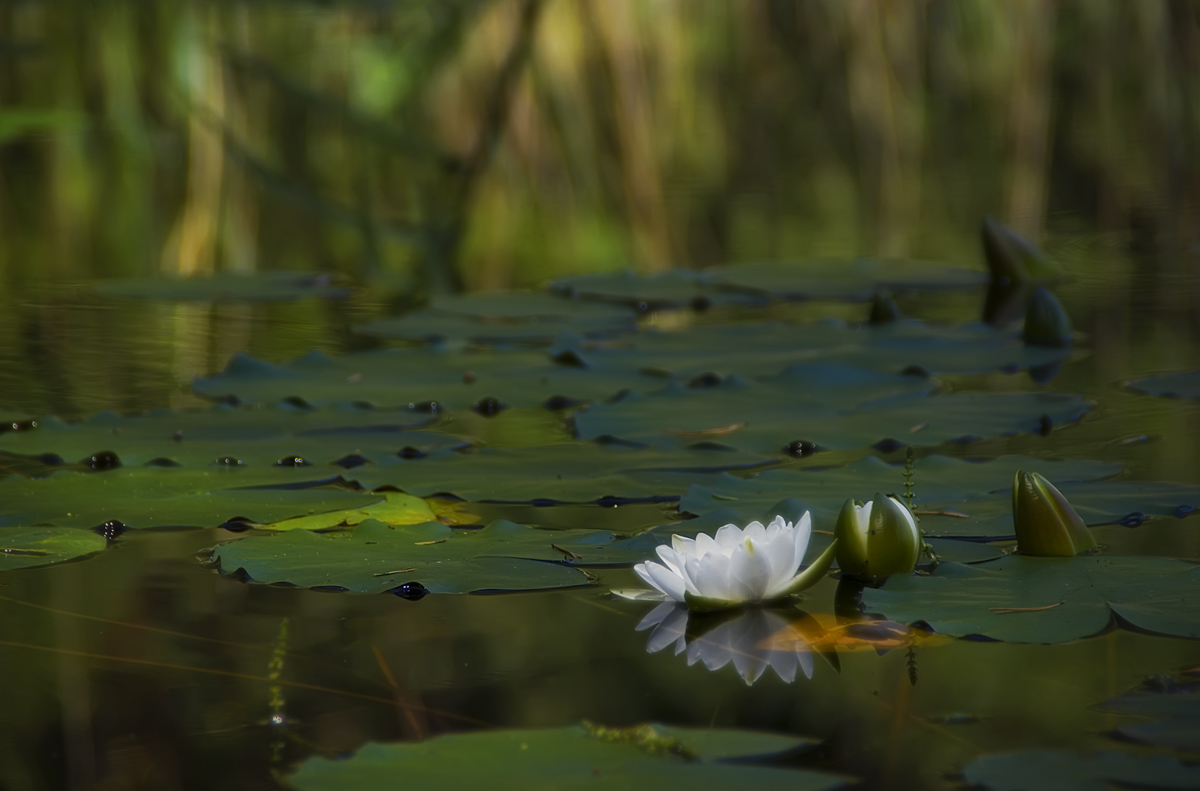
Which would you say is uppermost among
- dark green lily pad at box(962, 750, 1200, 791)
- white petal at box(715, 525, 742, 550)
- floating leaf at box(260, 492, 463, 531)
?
white petal at box(715, 525, 742, 550)

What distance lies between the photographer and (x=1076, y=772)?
934 millimetres

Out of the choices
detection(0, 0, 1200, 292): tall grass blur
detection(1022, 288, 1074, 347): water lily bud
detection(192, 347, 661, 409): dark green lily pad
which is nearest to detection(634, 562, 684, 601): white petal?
detection(192, 347, 661, 409): dark green lily pad

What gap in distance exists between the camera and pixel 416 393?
7.29 feet

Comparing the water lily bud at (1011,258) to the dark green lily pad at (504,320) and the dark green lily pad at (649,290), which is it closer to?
the dark green lily pad at (649,290)

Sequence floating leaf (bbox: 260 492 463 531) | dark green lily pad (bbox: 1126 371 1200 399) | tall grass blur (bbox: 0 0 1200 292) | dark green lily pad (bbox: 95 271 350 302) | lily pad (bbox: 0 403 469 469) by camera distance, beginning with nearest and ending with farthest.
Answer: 1. floating leaf (bbox: 260 492 463 531)
2. lily pad (bbox: 0 403 469 469)
3. dark green lily pad (bbox: 1126 371 1200 399)
4. dark green lily pad (bbox: 95 271 350 302)
5. tall grass blur (bbox: 0 0 1200 292)

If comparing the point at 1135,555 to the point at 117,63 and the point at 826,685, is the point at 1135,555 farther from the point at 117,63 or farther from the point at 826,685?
the point at 117,63

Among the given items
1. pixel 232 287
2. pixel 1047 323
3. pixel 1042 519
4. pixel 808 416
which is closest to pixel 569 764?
pixel 1042 519

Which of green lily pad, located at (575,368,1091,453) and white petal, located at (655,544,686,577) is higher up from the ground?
green lily pad, located at (575,368,1091,453)

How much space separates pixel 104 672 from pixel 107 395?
3.83 ft

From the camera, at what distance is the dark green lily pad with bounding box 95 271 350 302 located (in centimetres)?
331

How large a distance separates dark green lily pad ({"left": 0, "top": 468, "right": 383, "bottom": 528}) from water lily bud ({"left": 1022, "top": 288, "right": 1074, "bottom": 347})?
129cm

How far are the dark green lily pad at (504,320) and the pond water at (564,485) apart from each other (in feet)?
0.05

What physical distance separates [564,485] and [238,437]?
1.62ft

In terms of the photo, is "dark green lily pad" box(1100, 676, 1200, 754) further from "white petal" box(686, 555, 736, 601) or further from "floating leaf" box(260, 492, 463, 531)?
"floating leaf" box(260, 492, 463, 531)
